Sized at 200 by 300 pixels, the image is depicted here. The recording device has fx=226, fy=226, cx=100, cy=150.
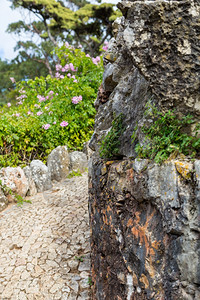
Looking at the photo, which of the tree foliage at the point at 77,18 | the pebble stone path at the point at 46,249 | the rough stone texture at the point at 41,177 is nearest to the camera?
the pebble stone path at the point at 46,249

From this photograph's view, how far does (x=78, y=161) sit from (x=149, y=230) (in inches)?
142

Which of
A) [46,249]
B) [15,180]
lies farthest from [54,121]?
[46,249]

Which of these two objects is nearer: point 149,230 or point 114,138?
point 149,230

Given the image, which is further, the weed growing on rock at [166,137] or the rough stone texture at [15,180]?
the rough stone texture at [15,180]

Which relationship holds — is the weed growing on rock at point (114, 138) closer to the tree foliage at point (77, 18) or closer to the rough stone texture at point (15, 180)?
the rough stone texture at point (15, 180)

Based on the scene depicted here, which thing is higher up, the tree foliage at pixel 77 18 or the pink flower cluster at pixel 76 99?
the tree foliage at pixel 77 18

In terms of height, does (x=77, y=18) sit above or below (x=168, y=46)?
above

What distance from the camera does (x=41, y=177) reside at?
421 cm

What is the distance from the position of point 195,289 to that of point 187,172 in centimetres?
51

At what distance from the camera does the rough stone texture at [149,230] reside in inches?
39.9

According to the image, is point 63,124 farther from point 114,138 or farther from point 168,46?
point 168,46

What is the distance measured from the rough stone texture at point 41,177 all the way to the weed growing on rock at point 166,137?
3194 mm

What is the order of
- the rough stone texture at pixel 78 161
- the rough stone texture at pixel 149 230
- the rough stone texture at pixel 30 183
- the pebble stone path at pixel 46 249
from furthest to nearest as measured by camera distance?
the rough stone texture at pixel 78 161 → the rough stone texture at pixel 30 183 → the pebble stone path at pixel 46 249 → the rough stone texture at pixel 149 230

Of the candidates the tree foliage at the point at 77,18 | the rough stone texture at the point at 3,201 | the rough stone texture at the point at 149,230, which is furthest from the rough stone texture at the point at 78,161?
the tree foliage at the point at 77,18
